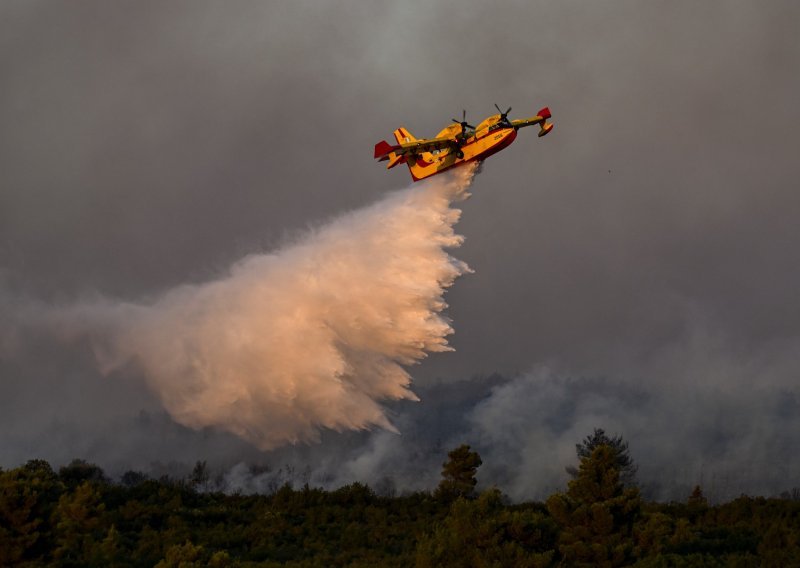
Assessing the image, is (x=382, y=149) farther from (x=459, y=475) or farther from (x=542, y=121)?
(x=459, y=475)

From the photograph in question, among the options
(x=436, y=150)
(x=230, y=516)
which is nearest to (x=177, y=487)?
(x=230, y=516)

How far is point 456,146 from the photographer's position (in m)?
69.9

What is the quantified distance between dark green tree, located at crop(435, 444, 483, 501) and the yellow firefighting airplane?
37.3 metres

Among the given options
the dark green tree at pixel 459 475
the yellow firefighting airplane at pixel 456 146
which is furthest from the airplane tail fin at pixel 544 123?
the dark green tree at pixel 459 475

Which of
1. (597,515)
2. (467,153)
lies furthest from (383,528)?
(467,153)

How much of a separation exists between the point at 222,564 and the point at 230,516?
145ft

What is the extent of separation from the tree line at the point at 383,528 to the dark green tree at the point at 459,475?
0.25 meters

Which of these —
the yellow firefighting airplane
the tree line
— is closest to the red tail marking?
the yellow firefighting airplane

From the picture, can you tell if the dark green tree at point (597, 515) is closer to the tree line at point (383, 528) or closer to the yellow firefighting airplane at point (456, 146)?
the tree line at point (383, 528)

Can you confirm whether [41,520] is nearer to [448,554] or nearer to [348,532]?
[448,554]

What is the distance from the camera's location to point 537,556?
4453 centimetres

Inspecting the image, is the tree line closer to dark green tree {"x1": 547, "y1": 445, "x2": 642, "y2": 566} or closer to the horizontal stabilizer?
dark green tree {"x1": 547, "y1": 445, "x2": 642, "y2": 566}

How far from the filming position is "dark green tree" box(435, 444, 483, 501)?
320ft

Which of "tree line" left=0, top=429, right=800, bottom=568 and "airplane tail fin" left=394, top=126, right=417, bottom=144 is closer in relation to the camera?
"tree line" left=0, top=429, right=800, bottom=568
